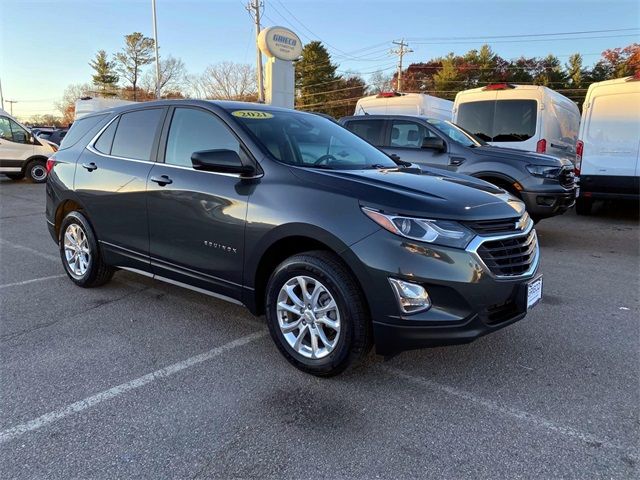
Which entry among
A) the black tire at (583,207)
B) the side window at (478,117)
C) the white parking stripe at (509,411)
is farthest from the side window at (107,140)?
the black tire at (583,207)

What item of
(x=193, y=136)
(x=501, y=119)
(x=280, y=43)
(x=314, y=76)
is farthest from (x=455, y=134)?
(x=314, y=76)

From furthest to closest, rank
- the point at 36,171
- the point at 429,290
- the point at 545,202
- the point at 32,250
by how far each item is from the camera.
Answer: the point at 36,171
the point at 545,202
the point at 32,250
the point at 429,290

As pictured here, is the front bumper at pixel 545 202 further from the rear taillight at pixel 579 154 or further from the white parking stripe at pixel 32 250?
the white parking stripe at pixel 32 250

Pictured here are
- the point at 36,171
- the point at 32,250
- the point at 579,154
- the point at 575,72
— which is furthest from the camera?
the point at 575,72

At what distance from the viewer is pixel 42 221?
8.59 meters

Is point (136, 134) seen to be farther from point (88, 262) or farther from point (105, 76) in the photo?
point (105, 76)

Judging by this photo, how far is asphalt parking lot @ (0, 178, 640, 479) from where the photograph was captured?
2217 millimetres

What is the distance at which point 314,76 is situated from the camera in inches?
2180

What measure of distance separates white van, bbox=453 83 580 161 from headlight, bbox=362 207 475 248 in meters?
7.61

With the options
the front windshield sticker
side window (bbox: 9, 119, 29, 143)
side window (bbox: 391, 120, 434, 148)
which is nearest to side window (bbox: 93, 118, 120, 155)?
the front windshield sticker

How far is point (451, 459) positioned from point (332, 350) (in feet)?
2.95

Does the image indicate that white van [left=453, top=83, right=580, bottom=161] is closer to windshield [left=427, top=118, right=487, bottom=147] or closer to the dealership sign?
windshield [left=427, top=118, right=487, bottom=147]

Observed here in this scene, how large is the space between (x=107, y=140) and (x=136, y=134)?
47cm

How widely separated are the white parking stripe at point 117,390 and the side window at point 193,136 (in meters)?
1.39
